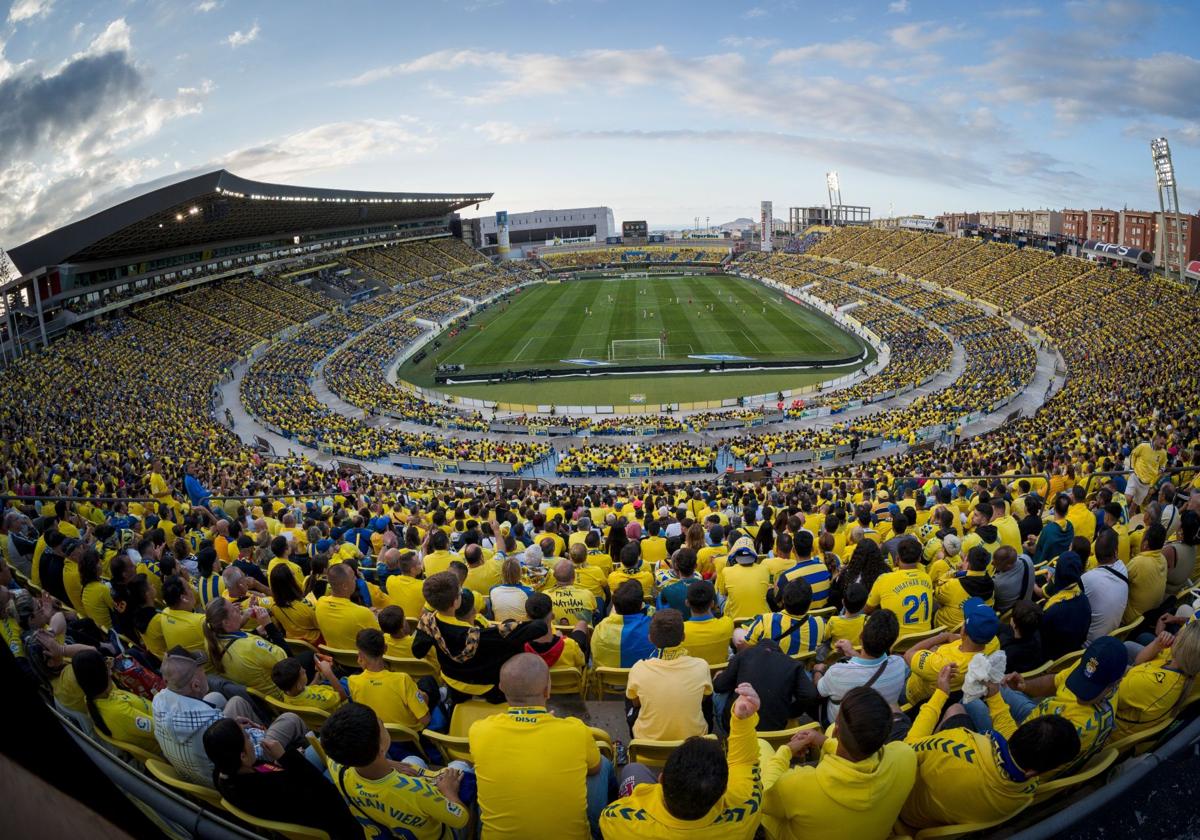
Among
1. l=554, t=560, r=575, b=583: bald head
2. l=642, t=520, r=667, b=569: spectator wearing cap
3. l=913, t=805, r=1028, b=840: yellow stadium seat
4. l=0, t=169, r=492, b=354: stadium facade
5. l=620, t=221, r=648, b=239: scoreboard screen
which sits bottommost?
l=642, t=520, r=667, b=569: spectator wearing cap

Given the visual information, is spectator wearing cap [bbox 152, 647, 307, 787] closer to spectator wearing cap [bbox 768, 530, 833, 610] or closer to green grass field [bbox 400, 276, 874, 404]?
spectator wearing cap [bbox 768, 530, 833, 610]

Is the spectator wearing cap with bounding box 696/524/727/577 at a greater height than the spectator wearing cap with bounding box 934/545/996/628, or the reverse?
the spectator wearing cap with bounding box 934/545/996/628

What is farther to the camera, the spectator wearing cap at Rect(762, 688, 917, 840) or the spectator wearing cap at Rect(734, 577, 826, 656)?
the spectator wearing cap at Rect(734, 577, 826, 656)

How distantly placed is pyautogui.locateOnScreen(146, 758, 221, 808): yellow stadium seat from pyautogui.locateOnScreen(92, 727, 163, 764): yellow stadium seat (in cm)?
13

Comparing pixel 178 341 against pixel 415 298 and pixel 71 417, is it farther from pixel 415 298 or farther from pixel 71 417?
pixel 415 298

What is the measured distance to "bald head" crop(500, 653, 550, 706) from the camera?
10.9 ft

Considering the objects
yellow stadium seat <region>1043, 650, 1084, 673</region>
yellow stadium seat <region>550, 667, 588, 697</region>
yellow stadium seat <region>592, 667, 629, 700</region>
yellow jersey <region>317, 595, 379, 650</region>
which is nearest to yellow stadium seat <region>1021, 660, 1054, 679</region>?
yellow stadium seat <region>1043, 650, 1084, 673</region>

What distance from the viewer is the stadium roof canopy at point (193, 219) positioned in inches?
1417

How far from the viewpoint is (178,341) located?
4278cm

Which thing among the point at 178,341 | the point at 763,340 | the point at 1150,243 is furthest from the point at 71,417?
the point at 1150,243

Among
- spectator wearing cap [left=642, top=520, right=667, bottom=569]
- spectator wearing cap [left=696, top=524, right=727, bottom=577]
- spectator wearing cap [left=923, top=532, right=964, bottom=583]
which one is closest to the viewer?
spectator wearing cap [left=923, top=532, right=964, bottom=583]

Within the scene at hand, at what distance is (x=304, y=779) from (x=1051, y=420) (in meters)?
25.5

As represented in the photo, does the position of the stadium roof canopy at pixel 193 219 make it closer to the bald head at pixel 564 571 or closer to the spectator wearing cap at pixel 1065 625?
the bald head at pixel 564 571

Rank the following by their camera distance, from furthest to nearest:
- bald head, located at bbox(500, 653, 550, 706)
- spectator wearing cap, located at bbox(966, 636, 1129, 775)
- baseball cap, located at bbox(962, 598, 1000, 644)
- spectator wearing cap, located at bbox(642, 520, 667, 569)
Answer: spectator wearing cap, located at bbox(642, 520, 667, 569) < baseball cap, located at bbox(962, 598, 1000, 644) < spectator wearing cap, located at bbox(966, 636, 1129, 775) < bald head, located at bbox(500, 653, 550, 706)
